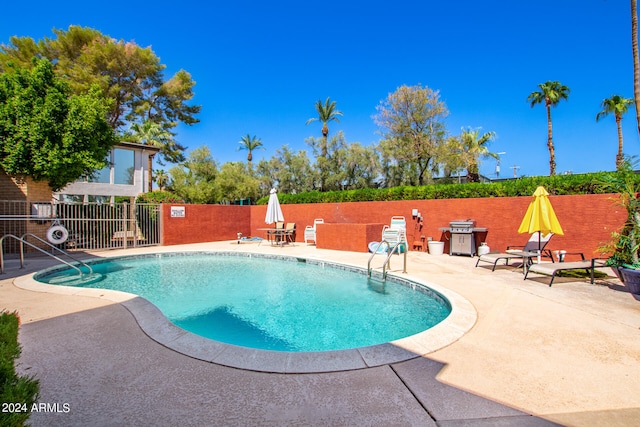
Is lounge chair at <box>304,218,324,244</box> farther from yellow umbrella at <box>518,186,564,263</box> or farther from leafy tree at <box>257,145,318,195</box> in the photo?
leafy tree at <box>257,145,318,195</box>

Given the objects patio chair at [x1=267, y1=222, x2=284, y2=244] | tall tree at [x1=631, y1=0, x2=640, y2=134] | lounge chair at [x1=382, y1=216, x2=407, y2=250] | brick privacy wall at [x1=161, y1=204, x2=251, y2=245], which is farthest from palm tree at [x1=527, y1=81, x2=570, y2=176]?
brick privacy wall at [x1=161, y1=204, x2=251, y2=245]

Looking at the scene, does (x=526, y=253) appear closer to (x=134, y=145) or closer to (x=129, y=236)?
(x=129, y=236)

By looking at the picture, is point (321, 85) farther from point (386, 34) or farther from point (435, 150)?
point (435, 150)

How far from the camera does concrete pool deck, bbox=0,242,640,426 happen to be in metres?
2.06

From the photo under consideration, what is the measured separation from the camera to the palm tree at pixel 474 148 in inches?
738

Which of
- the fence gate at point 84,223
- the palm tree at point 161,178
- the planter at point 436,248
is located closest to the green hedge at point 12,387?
the fence gate at point 84,223

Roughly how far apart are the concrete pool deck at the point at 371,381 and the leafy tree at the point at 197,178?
62.2 feet

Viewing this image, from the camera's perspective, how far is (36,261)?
8883 millimetres

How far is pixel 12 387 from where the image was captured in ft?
4.35

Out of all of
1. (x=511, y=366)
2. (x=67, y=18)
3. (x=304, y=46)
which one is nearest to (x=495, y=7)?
(x=304, y=46)

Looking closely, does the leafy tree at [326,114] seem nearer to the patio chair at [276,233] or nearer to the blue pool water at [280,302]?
the patio chair at [276,233]

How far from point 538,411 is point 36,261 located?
39.2ft

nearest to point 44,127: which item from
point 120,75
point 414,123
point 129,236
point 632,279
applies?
point 129,236

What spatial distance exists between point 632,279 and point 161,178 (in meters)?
32.1
